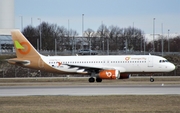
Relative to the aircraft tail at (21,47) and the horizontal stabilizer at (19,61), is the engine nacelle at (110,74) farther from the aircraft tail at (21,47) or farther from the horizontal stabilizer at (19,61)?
the horizontal stabilizer at (19,61)

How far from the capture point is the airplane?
184 ft

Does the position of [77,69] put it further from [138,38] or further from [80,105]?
[138,38]

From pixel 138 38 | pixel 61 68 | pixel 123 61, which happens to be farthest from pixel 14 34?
pixel 138 38

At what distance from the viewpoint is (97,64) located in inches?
2271

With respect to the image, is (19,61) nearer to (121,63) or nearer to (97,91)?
(121,63)

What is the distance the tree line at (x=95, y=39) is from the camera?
13975cm

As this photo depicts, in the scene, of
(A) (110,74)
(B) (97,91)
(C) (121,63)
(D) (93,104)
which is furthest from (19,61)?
(D) (93,104)

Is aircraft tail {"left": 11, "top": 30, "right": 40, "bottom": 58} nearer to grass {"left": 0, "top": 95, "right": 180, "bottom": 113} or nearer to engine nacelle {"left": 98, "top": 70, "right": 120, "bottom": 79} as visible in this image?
engine nacelle {"left": 98, "top": 70, "right": 120, "bottom": 79}

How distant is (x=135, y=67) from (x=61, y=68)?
8.31 m

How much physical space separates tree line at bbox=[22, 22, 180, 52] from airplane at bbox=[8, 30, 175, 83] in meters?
73.1

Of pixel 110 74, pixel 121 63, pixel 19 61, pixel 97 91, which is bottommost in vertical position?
pixel 97 91

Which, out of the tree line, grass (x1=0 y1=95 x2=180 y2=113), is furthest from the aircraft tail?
the tree line

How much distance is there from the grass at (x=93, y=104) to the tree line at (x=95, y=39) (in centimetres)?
10271

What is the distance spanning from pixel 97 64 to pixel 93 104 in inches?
1206
